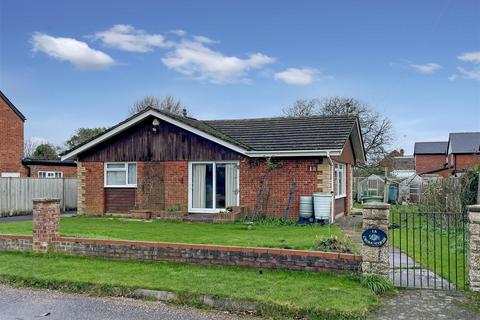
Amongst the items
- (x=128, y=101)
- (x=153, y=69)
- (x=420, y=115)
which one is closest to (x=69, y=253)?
(x=153, y=69)

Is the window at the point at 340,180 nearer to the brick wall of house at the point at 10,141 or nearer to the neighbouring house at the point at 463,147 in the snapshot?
the brick wall of house at the point at 10,141

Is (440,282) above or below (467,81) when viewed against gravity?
below

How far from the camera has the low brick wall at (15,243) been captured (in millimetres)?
9102

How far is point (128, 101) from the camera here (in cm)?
4684

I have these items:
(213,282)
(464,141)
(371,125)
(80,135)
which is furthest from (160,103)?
(213,282)

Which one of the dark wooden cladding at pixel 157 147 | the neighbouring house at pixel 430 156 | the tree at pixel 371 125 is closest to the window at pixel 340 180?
the dark wooden cladding at pixel 157 147

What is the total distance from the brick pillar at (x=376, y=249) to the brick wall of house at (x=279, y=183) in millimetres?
7875

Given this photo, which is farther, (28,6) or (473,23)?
(28,6)

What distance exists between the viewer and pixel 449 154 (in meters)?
44.7

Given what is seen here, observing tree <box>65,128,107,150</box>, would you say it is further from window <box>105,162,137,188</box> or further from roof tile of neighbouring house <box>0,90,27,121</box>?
window <box>105,162,137,188</box>

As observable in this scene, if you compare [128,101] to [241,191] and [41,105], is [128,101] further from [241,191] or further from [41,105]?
[241,191]

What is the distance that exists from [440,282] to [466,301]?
1089 mm

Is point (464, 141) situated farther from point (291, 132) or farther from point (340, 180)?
point (291, 132)

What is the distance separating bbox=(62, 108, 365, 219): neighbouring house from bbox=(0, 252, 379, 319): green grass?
7843mm
